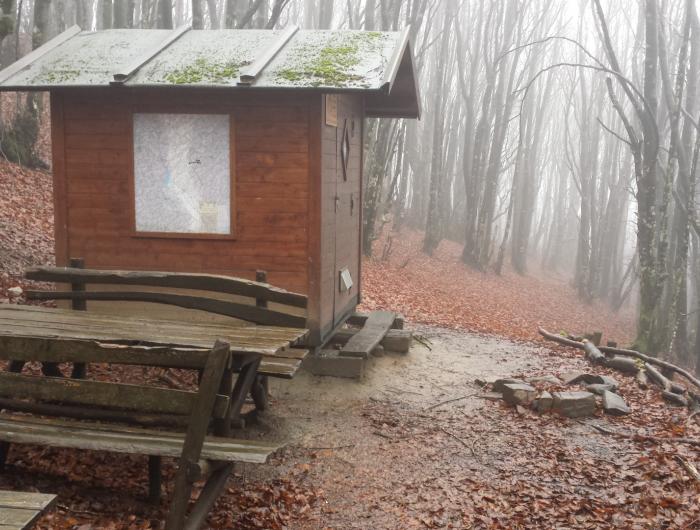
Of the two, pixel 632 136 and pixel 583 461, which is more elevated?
pixel 632 136

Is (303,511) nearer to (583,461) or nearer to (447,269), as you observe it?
(583,461)

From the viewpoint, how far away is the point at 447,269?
2258cm

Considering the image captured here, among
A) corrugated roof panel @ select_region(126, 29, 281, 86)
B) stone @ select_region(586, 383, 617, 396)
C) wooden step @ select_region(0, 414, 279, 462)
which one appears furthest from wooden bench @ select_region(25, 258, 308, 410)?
stone @ select_region(586, 383, 617, 396)

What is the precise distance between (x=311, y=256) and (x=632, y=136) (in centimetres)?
744

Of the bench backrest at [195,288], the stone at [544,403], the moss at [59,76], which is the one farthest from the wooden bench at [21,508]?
the stone at [544,403]

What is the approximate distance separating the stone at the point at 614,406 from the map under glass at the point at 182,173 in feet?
14.8

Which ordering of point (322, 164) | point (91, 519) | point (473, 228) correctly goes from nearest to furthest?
point (91, 519) < point (322, 164) < point (473, 228)

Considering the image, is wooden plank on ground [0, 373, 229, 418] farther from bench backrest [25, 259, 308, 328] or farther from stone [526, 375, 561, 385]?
stone [526, 375, 561, 385]

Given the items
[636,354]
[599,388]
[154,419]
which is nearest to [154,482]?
[154,419]

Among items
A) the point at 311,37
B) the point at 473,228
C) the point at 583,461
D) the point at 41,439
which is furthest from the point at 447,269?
the point at 41,439

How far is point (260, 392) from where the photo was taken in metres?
6.39

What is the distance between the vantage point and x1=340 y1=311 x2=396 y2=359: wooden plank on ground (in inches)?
316

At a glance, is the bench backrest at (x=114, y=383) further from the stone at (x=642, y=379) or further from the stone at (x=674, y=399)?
the stone at (x=642, y=379)

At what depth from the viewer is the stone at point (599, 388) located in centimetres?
797
